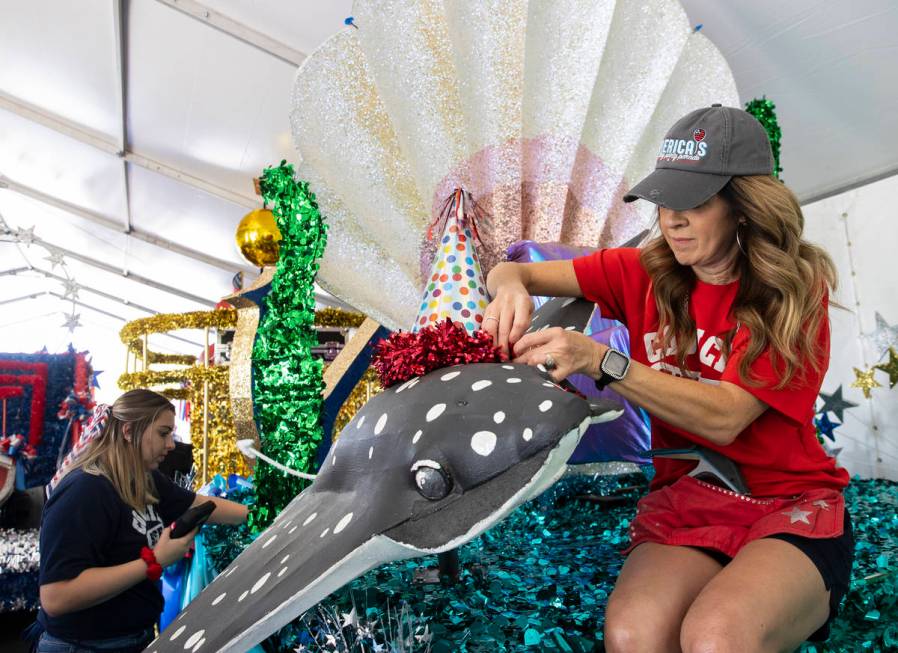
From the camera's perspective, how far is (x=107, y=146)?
487 centimetres

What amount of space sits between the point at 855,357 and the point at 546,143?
1649 millimetres

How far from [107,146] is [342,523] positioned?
16.2ft

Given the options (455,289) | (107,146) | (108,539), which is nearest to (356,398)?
(108,539)

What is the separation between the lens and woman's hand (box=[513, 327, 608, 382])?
86 cm

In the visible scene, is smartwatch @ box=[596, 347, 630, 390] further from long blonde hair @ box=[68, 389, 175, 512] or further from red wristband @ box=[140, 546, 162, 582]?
long blonde hair @ box=[68, 389, 175, 512]

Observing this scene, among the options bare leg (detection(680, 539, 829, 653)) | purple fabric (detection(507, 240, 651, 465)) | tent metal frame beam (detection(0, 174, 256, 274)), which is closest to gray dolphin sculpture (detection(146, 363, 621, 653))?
bare leg (detection(680, 539, 829, 653))

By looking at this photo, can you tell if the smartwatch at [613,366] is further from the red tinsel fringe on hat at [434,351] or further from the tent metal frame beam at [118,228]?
the tent metal frame beam at [118,228]

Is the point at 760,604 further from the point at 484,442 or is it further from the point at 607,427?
the point at 607,427

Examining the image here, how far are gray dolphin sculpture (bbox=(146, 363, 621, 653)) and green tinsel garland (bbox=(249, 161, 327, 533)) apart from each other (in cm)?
69

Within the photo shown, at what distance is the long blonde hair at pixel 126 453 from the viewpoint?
1.55m

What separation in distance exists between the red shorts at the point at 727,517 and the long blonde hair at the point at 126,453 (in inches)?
44.1

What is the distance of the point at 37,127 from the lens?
4.89 meters

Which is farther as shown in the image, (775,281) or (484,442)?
(775,281)

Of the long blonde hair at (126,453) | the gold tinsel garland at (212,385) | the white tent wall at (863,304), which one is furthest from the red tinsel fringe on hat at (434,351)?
the white tent wall at (863,304)
